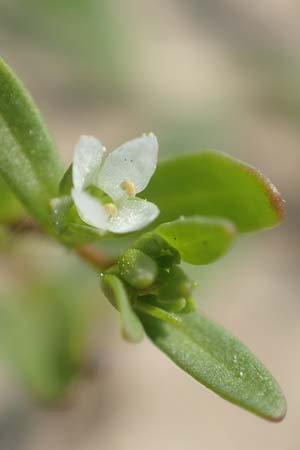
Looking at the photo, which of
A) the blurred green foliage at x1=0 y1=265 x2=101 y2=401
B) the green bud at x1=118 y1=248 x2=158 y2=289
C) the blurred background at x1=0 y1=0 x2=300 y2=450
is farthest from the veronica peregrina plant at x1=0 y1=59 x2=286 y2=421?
the blurred green foliage at x1=0 y1=265 x2=101 y2=401

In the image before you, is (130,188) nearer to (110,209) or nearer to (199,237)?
(110,209)

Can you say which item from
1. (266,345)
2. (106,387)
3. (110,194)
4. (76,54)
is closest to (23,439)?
(106,387)

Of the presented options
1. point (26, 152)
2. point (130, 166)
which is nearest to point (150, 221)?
point (130, 166)

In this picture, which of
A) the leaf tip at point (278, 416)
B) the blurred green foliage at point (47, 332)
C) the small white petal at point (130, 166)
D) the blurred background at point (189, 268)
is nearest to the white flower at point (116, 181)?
the small white petal at point (130, 166)

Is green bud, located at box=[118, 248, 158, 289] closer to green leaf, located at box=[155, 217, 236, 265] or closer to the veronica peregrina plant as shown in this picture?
the veronica peregrina plant

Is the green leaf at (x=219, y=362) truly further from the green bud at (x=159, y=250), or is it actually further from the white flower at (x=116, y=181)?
the white flower at (x=116, y=181)

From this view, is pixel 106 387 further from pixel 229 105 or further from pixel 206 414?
pixel 229 105
